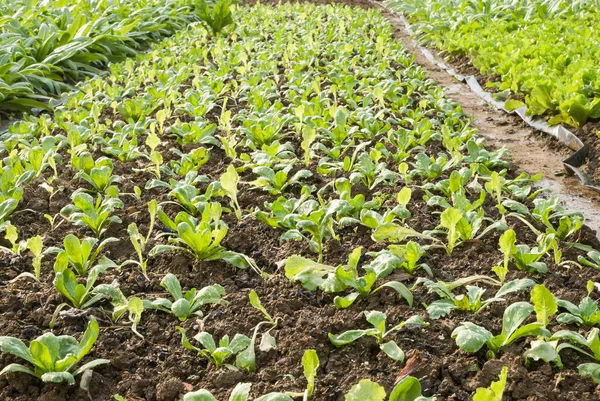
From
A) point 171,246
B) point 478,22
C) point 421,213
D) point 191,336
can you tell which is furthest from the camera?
point 478,22

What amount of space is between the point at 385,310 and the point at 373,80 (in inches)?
142

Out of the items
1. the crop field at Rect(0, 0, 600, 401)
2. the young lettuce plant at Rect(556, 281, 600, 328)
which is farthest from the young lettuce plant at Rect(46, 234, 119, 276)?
the young lettuce plant at Rect(556, 281, 600, 328)

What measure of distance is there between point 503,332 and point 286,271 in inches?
31.5

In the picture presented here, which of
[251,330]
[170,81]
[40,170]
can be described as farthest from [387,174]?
[170,81]

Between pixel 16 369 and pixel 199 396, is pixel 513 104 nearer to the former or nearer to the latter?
pixel 199 396

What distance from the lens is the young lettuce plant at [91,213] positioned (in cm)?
295

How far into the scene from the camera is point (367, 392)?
65.3 inches

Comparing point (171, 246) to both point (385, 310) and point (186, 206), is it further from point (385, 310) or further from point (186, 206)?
point (385, 310)

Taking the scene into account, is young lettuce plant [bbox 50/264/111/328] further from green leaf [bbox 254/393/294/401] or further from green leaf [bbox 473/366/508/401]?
green leaf [bbox 473/366/508/401]

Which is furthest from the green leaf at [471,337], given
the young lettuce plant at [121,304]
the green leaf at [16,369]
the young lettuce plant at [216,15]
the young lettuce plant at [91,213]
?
the young lettuce plant at [216,15]

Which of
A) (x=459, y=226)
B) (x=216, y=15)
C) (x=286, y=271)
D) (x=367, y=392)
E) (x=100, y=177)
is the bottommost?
(x=216, y=15)

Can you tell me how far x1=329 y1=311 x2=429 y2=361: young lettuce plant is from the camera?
209cm

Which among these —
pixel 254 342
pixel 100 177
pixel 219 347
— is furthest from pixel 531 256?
pixel 100 177

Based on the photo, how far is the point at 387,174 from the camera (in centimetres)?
343
